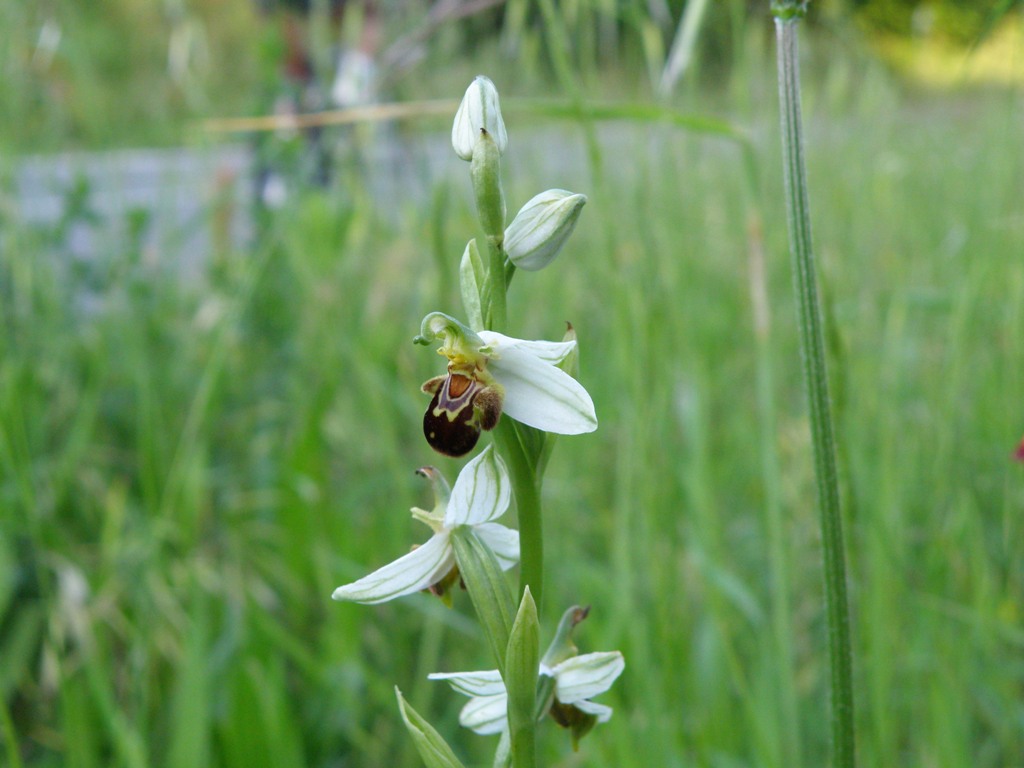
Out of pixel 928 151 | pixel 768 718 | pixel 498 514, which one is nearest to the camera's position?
pixel 498 514

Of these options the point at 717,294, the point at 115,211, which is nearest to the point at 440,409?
the point at 115,211

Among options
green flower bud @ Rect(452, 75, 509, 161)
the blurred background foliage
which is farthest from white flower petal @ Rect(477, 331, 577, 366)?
the blurred background foliage

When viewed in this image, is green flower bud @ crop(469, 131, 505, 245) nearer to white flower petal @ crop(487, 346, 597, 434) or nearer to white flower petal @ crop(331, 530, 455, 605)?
white flower petal @ crop(487, 346, 597, 434)

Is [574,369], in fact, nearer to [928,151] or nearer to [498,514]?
[498,514]

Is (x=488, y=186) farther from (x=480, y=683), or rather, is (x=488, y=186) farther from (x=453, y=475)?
(x=453, y=475)

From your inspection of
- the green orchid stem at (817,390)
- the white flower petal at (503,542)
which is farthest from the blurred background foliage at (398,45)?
the white flower petal at (503,542)
